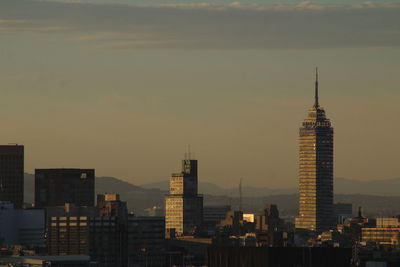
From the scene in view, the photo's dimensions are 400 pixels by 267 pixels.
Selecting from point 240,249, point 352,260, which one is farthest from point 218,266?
point 352,260

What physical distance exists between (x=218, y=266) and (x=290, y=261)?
6107mm

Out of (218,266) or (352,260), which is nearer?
(218,266)

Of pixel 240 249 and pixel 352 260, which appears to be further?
pixel 352 260

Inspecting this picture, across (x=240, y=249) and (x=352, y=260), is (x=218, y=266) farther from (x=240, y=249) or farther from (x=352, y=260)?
(x=352, y=260)

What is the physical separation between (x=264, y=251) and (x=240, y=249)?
218cm

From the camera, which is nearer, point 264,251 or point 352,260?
point 264,251

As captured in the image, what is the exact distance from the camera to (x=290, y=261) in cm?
17562

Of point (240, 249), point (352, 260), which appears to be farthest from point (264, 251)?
point (352, 260)

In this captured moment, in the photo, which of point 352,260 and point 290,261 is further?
point 352,260

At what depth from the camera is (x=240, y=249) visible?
176375mm

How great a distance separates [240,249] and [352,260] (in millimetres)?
16324

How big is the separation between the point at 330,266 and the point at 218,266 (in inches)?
387

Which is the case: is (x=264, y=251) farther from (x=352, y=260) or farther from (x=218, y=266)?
(x=352, y=260)

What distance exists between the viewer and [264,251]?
175500 mm
